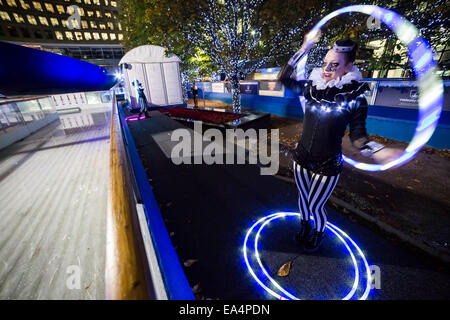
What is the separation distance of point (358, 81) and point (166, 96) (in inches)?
720

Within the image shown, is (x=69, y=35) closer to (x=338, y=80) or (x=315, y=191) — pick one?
(x=338, y=80)

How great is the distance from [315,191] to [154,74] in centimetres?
1809

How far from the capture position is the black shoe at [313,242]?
9.82 ft

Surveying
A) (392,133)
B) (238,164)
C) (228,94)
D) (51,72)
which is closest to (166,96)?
(228,94)

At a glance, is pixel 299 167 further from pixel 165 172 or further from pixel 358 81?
pixel 165 172

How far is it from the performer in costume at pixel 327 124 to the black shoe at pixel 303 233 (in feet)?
0.28

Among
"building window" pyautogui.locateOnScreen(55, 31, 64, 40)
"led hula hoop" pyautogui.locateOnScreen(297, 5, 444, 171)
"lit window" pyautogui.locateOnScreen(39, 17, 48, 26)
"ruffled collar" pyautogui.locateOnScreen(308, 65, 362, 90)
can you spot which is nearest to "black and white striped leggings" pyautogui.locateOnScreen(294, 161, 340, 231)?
"led hula hoop" pyautogui.locateOnScreen(297, 5, 444, 171)

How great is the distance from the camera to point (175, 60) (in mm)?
16906

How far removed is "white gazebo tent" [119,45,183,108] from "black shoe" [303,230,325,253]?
654 inches

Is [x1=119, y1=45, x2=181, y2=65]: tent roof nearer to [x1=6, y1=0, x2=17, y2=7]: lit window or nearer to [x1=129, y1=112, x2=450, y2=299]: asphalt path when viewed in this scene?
[x1=129, y1=112, x2=450, y2=299]: asphalt path

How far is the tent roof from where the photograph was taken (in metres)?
15.5

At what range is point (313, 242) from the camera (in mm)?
3037

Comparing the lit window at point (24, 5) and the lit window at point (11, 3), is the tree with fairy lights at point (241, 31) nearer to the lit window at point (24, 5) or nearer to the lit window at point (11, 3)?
the lit window at point (24, 5)

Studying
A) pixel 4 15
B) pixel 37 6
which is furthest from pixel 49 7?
pixel 4 15
